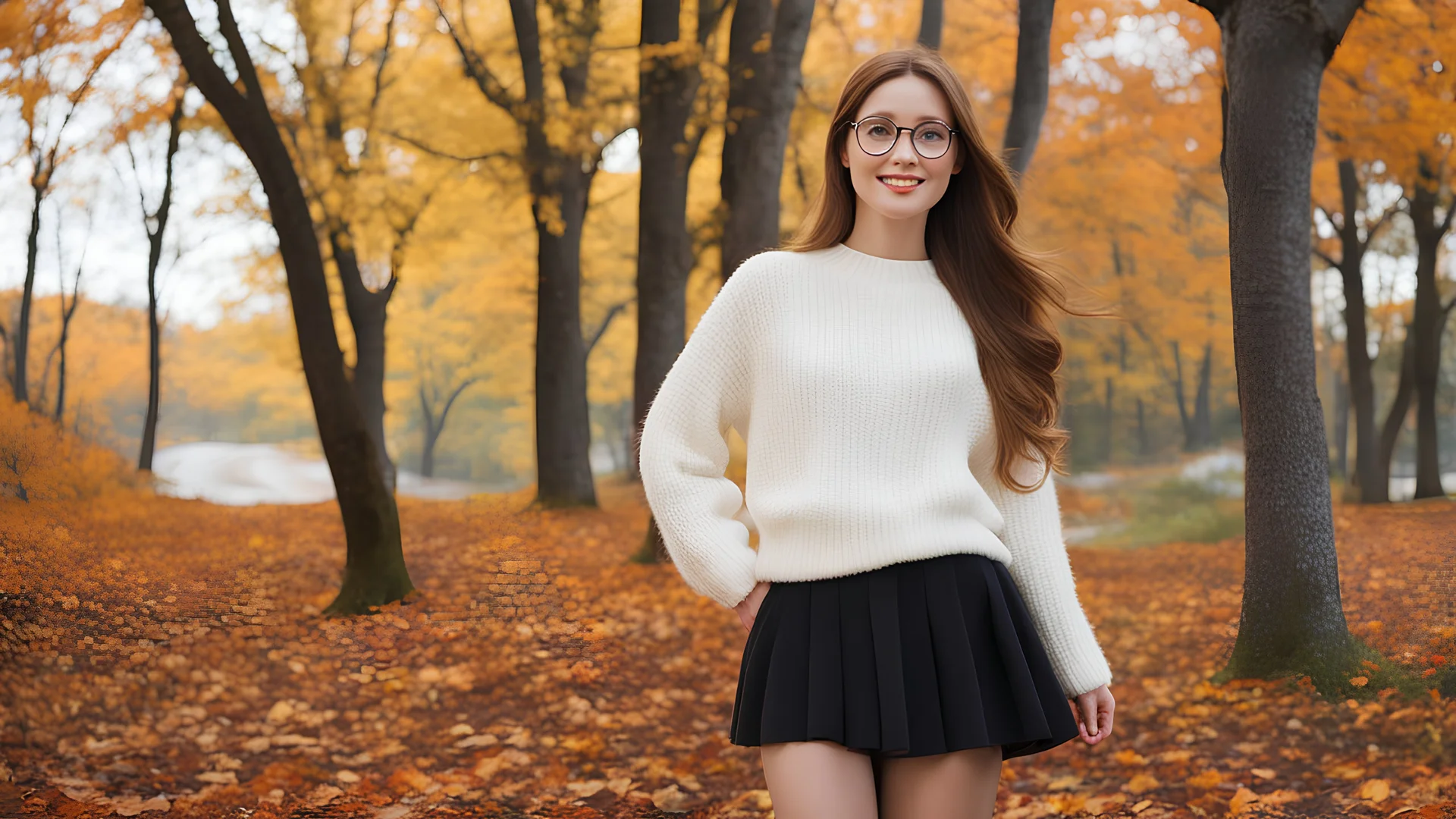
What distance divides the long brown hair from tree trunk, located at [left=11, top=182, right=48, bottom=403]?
12.2ft

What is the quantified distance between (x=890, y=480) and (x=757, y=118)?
4451 mm

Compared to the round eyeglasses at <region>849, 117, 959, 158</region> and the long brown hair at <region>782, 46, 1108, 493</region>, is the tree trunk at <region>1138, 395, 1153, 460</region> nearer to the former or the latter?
the long brown hair at <region>782, 46, 1108, 493</region>

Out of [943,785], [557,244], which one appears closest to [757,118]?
[557,244]

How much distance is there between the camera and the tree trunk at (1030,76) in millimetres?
6258

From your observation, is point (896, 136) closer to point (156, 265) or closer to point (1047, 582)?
point (1047, 582)

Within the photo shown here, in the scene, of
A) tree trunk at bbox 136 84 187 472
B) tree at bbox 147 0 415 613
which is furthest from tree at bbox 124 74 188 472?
tree at bbox 147 0 415 613

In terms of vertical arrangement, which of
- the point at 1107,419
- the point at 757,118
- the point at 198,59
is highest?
the point at 757,118

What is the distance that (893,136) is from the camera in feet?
7.06

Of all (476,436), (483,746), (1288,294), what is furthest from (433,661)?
(1288,294)

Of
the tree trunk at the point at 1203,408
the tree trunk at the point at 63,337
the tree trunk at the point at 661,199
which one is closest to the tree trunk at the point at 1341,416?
the tree trunk at the point at 1203,408

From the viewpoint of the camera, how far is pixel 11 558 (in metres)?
4.16

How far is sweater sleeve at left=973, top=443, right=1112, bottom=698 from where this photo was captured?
221 centimetres

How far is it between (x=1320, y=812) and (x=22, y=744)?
5.09 meters

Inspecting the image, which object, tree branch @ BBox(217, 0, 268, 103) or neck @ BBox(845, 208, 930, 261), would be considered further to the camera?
tree branch @ BBox(217, 0, 268, 103)
